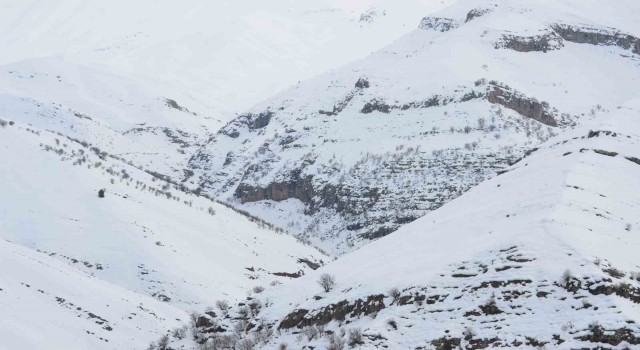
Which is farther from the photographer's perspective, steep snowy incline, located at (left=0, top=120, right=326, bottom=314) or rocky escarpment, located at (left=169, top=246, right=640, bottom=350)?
steep snowy incline, located at (left=0, top=120, right=326, bottom=314)

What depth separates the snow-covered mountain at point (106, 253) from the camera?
69875 millimetres

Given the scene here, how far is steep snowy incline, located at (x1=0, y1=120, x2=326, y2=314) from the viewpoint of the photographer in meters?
107

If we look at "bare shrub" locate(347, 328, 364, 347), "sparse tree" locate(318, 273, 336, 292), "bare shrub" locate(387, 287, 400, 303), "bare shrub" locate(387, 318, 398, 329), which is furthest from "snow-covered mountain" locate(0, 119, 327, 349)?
"bare shrub" locate(387, 318, 398, 329)

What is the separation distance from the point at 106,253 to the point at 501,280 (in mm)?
77206

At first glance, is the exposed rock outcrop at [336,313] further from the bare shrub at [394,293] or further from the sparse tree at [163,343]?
the sparse tree at [163,343]

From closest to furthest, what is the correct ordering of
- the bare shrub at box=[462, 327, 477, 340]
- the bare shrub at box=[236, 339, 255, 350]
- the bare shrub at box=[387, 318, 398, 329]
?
the bare shrub at box=[462, 327, 477, 340] < the bare shrub at box=[387, 318, 398, 329] < the bare shrub at box=[236, 339, 255, 350]

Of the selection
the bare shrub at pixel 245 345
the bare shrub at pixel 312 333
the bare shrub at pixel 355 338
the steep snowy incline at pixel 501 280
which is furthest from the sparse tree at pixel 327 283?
the bare shrub at pixel 355 338

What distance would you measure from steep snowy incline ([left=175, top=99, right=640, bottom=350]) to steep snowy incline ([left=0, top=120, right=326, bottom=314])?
49.8m

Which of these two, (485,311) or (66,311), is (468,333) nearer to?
(485,311)

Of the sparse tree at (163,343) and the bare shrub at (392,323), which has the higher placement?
the bare shrub at (392,323)

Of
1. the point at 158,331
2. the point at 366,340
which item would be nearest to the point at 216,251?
the point at 158,331

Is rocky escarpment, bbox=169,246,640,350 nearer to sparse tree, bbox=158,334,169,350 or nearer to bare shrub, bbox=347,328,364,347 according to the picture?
bare shrub, bbox=347,328,364,347

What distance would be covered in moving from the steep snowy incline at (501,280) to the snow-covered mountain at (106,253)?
17.9 meters

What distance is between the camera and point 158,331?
76.8 metres
